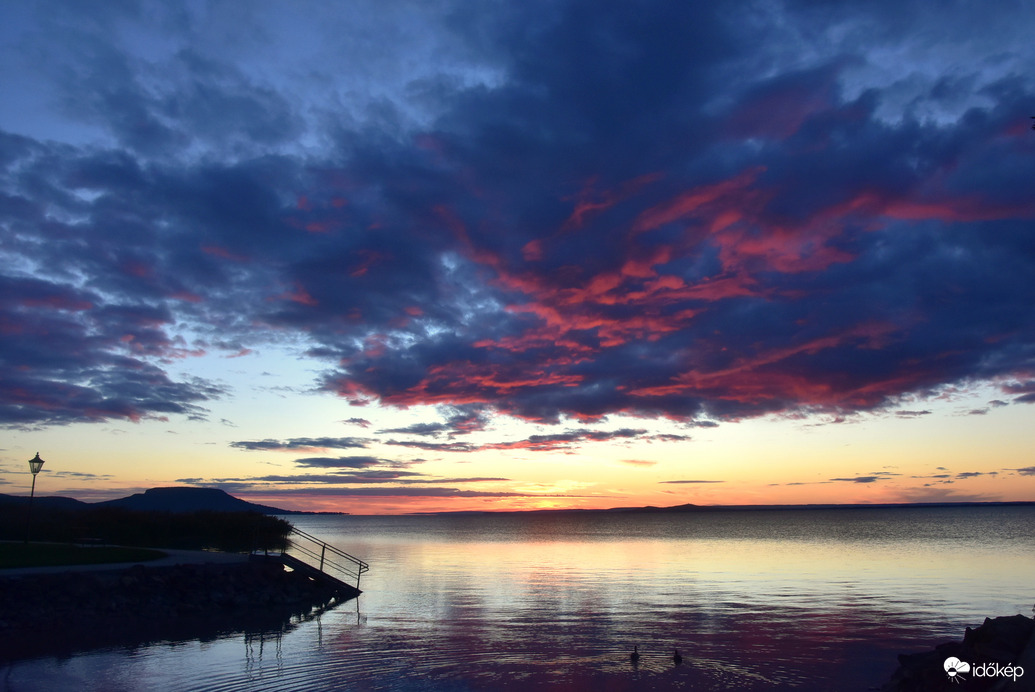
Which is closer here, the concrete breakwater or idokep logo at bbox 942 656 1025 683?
idokep logo at bbox 942 656 1025 683

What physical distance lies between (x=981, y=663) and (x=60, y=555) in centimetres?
4175

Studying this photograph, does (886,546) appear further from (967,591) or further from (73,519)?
(73,519)

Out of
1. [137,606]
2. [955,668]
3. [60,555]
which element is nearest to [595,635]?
[955,668]

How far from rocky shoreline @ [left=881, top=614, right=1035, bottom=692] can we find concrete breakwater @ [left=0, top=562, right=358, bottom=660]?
87.5ft

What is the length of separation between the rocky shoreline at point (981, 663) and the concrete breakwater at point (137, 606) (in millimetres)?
26663

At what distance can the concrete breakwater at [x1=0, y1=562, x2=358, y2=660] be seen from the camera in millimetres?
27516

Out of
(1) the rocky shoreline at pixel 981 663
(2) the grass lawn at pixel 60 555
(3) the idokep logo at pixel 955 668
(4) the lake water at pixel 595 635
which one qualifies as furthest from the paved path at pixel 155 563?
(3) the idokep logo at pixel 955 668

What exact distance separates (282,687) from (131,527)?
36470 millimetres

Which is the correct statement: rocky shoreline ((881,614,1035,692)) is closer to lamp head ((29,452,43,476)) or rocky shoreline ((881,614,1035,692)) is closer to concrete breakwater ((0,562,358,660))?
concrete breakwater ((0,562,358,660))

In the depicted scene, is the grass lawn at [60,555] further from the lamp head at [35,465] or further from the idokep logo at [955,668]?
the idokep logo at [955,668]

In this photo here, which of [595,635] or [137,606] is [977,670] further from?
[137,606]

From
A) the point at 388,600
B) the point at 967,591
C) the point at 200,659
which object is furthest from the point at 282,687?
the point at 967,591

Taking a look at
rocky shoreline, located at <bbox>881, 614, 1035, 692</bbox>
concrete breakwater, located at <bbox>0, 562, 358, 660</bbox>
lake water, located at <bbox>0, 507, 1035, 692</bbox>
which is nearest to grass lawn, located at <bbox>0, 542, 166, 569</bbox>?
concrete breakwater, located at <bbox>0, 562, 358, 660</bbox>

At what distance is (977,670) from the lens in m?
16.1
